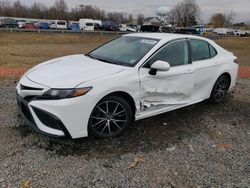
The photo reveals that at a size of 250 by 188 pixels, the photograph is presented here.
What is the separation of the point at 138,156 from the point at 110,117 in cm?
67

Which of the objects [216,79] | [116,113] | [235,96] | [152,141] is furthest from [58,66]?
[235,96]

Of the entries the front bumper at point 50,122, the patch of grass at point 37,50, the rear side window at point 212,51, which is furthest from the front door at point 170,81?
the patch of grass at point 37,50

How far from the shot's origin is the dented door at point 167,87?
3920mm

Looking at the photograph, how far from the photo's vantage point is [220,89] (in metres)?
5.47

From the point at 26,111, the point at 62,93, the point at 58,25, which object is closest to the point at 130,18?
the point at 58,25

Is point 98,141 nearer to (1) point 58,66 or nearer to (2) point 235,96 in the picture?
(1) point 58,66

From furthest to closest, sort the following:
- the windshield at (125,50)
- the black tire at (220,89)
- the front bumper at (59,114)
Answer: the black tire at (220,89) < the windshield at (125,50) < the front bumper at (59,114)

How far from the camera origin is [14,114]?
448 centimetres

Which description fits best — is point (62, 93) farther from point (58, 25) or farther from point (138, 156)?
point (58, 25)

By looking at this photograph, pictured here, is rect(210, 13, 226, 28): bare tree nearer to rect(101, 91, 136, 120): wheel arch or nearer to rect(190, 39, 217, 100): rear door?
rect(190, 39, 217, 100): rear door

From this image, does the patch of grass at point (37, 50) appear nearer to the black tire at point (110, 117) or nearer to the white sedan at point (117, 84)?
the white sedan at point (117, 84)

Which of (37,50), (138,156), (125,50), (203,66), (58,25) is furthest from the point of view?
(58,25)

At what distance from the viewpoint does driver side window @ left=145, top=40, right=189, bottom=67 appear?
415cm

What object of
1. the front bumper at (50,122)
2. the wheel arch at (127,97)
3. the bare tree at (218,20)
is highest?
the bare tree at (218,20)
